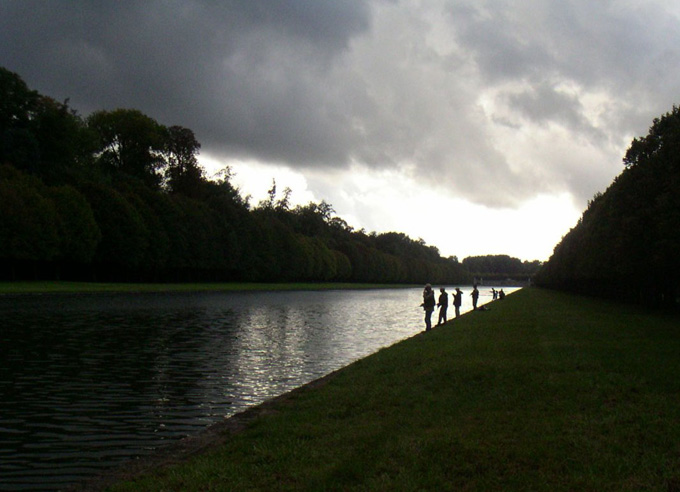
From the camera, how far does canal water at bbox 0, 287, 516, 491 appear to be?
1005cm

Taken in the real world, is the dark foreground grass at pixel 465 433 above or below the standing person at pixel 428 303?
below

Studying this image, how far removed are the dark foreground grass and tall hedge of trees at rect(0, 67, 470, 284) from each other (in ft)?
202

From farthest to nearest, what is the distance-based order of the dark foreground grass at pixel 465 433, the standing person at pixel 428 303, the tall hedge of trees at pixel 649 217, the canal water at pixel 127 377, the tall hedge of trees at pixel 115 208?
the tall hedge of trees at pixel 115 208
the tall hedge of trees at pixel 649 217
the standing person at pixel 428 303
the canal water at pixel 127 377
the dark foreground grass at pixel 465 433

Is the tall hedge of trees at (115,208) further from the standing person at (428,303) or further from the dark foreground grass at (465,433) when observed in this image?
the dark foreground grass at (465,433)

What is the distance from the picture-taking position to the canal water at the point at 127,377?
10047 millimetres

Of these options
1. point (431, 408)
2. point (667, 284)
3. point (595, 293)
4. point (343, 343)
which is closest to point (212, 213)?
point (595, 293)

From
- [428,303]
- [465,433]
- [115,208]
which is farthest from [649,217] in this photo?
[115,208]

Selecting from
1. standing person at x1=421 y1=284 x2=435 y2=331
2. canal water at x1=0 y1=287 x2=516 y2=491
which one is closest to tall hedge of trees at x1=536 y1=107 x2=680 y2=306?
standing person at x1=421 y1=284 x2=435 y2=331

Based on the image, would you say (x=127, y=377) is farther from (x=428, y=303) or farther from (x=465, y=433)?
(x=428, y=303)

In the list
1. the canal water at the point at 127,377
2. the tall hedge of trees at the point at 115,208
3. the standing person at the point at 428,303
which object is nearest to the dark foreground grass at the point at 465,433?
the canal water at the point at 127,377

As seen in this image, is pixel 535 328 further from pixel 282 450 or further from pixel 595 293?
pixel 595 293

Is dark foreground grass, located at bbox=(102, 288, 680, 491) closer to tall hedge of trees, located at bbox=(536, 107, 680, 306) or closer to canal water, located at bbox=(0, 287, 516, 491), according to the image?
canal water, located at bbox=(0, 287, 516, 491)

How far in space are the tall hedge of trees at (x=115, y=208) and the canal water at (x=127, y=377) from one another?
39408mm

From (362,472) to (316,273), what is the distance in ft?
488
